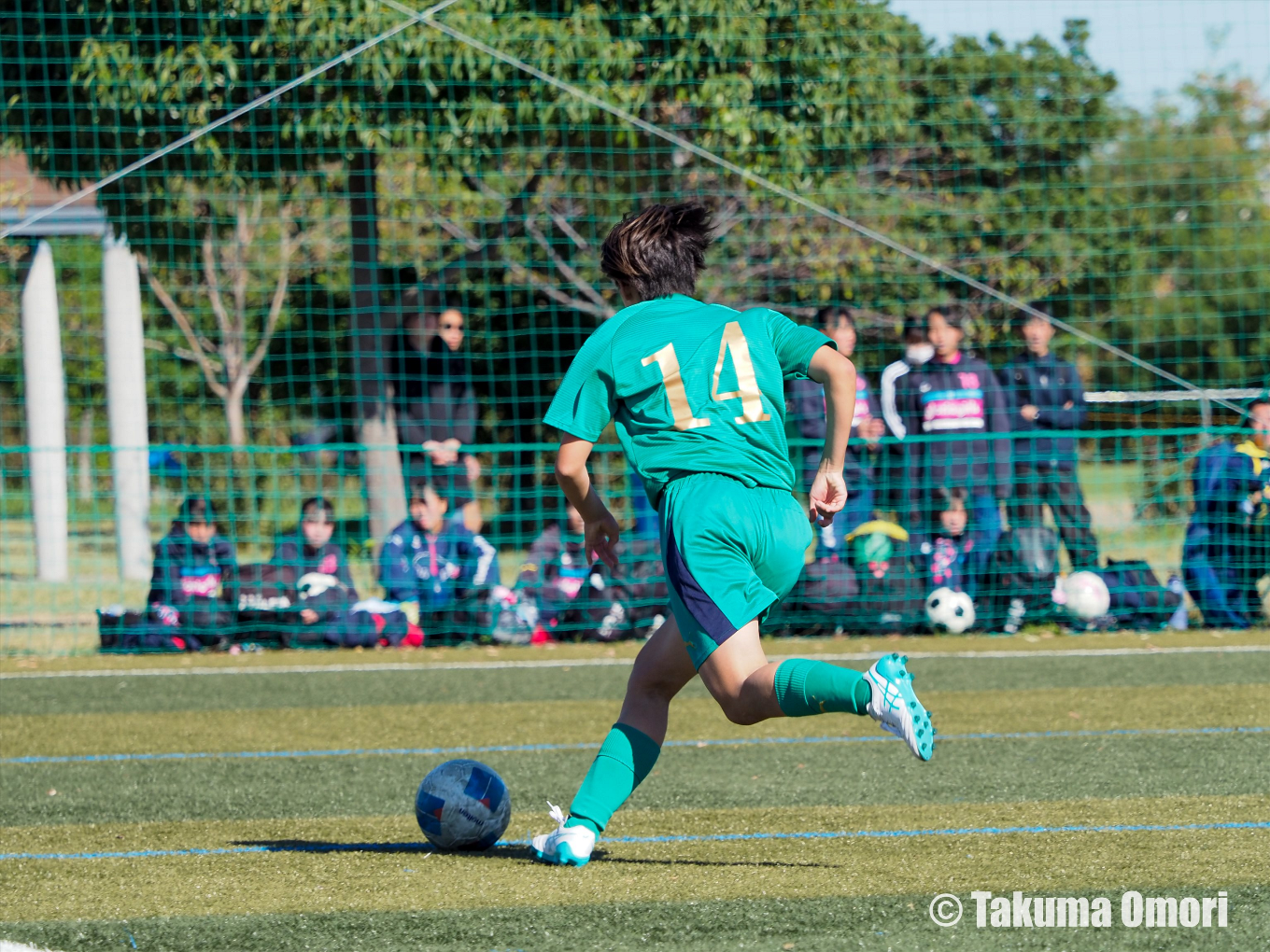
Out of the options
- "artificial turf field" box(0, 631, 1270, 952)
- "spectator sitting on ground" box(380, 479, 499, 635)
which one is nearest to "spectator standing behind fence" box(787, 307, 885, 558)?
"artificial turf field" box(0, 631, 1270, 952)

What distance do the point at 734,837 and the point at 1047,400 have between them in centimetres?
645

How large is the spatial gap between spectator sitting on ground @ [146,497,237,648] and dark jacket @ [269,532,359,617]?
0.39m

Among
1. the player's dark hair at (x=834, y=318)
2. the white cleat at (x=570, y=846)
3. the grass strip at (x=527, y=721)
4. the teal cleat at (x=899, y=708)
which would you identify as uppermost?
the player's dark hair at (x=834, y=318)

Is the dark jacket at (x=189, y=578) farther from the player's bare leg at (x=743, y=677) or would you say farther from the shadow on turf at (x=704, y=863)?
the player's bare leg at (x=743, y=677)

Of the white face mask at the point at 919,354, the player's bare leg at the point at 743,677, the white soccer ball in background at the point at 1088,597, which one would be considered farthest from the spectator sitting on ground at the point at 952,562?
the player's bare leg at the point at 743,677

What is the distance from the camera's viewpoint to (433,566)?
9812 mm

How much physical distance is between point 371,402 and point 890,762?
341 inches

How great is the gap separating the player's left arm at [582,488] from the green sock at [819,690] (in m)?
0.57

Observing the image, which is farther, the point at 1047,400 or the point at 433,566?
the point at 1047,400

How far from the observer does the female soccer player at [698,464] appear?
3.50 m

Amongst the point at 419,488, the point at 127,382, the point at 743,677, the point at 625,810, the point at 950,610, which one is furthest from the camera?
the point at 127,382

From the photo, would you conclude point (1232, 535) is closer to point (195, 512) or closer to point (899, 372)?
point (899, 372)

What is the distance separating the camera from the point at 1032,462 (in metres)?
9.95

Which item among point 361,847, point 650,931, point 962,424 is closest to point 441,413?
point 962,424
